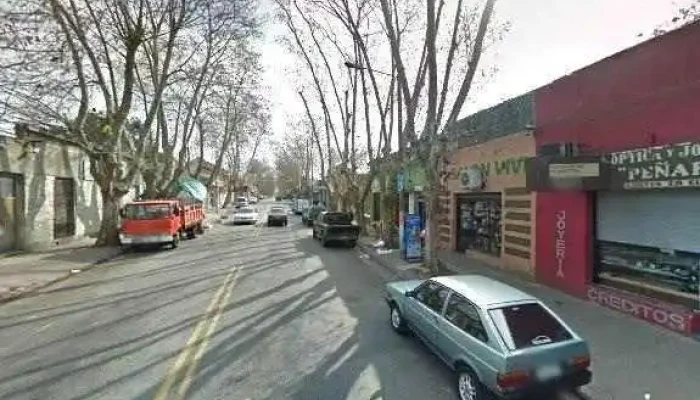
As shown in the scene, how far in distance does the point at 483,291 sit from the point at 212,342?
429cm

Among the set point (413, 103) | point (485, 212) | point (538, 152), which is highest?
point (413, 103)

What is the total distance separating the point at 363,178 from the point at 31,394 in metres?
25.3

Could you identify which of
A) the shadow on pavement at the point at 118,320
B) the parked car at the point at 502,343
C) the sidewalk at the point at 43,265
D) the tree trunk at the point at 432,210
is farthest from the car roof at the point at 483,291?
the sidewalk at the point at 43,265

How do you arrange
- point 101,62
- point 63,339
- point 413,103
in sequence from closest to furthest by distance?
point 63,339 → point 413,103 → point 101,62

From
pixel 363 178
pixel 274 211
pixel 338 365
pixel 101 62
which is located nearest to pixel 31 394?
pixel 338 365

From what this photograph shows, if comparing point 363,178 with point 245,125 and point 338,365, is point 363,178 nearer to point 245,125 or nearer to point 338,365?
point 245,125

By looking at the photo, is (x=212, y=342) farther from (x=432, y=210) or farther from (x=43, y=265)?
(x=43, y=265)

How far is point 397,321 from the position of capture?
8562 millimetres

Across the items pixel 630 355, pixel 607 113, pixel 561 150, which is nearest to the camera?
pixel 630 355

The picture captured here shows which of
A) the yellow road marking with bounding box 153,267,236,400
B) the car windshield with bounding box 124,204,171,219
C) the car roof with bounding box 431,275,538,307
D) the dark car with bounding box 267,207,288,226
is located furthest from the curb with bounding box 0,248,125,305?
the dark car with bounding box 267,207,288,226

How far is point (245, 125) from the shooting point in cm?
4650

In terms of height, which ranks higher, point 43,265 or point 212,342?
point 43,265

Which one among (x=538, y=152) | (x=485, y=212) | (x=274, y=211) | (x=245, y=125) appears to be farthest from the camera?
(x=245, y=125)

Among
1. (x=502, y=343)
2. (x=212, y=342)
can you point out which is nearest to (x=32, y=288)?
(x=212, y=342)
